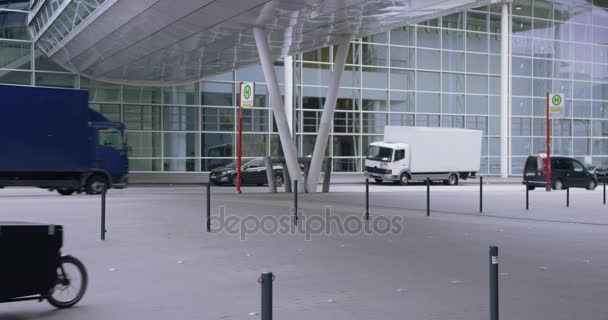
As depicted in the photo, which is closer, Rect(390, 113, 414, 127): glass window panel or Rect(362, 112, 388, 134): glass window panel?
Rect(362, 112, 388, 134): glass window panel

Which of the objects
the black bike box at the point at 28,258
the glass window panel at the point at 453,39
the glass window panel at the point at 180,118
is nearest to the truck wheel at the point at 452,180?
the glass window panel at the point at 453,39

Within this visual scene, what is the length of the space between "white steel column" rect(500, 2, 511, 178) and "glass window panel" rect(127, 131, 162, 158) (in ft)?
80.7

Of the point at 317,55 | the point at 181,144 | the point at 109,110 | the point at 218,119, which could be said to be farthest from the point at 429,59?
the point at 109,110

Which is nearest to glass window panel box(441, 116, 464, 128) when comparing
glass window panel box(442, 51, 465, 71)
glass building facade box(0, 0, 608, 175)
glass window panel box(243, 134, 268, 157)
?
glass building facade box(0, 0, 608, 175)

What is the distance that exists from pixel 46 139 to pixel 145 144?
16.1 m

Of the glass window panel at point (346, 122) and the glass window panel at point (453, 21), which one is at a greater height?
the glass window panel at point (453, 21)

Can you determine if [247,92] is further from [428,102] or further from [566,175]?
[428,102]

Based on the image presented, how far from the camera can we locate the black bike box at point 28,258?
20.8 feet

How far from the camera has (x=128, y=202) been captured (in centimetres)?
2142

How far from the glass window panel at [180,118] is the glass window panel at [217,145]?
3.23ft

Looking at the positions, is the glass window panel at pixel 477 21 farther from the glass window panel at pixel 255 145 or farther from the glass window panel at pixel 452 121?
the glass window panel at pixel 255 145

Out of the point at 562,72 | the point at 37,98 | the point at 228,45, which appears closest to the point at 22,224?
the point at 37,98

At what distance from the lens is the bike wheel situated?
273 inches

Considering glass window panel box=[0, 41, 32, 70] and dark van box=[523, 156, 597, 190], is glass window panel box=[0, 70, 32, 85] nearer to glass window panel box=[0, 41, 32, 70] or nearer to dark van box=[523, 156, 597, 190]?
glass window panel box=[0, 41, 32, 70]
